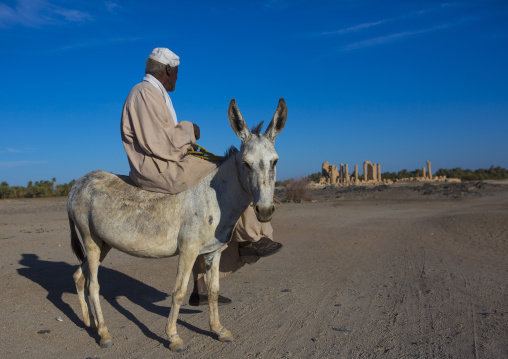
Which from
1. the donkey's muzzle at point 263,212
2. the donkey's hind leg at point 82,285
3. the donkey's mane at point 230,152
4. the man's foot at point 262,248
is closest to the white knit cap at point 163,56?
the donkey's mane at point 230,152

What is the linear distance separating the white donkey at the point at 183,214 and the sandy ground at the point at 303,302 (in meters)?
0.54

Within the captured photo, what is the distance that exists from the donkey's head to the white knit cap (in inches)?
55.3

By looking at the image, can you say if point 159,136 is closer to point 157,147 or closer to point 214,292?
point 157,147

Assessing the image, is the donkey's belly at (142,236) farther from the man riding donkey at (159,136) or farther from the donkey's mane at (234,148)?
the donkey's mane at (234,148)

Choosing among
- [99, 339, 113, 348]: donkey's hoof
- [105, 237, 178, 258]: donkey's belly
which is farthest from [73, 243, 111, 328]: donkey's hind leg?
[105, 237, 178, 258]: donkey's belly

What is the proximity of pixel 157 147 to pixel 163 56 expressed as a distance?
121 centimetres

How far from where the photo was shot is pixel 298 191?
96.3ft

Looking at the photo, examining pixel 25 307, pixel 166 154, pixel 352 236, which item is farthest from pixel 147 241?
pixel 352 236

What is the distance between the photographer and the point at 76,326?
547cm

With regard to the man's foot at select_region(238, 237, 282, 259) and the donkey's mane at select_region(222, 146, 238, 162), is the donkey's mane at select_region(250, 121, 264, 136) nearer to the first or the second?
the donkey's mane at select_region(222, 146, 238, 162)

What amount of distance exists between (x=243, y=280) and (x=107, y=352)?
3.71 meters

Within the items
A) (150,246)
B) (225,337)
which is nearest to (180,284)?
(150,246)

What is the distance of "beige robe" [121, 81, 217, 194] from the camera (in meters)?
4.71

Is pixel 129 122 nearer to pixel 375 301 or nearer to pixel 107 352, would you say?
pixel 107 352
